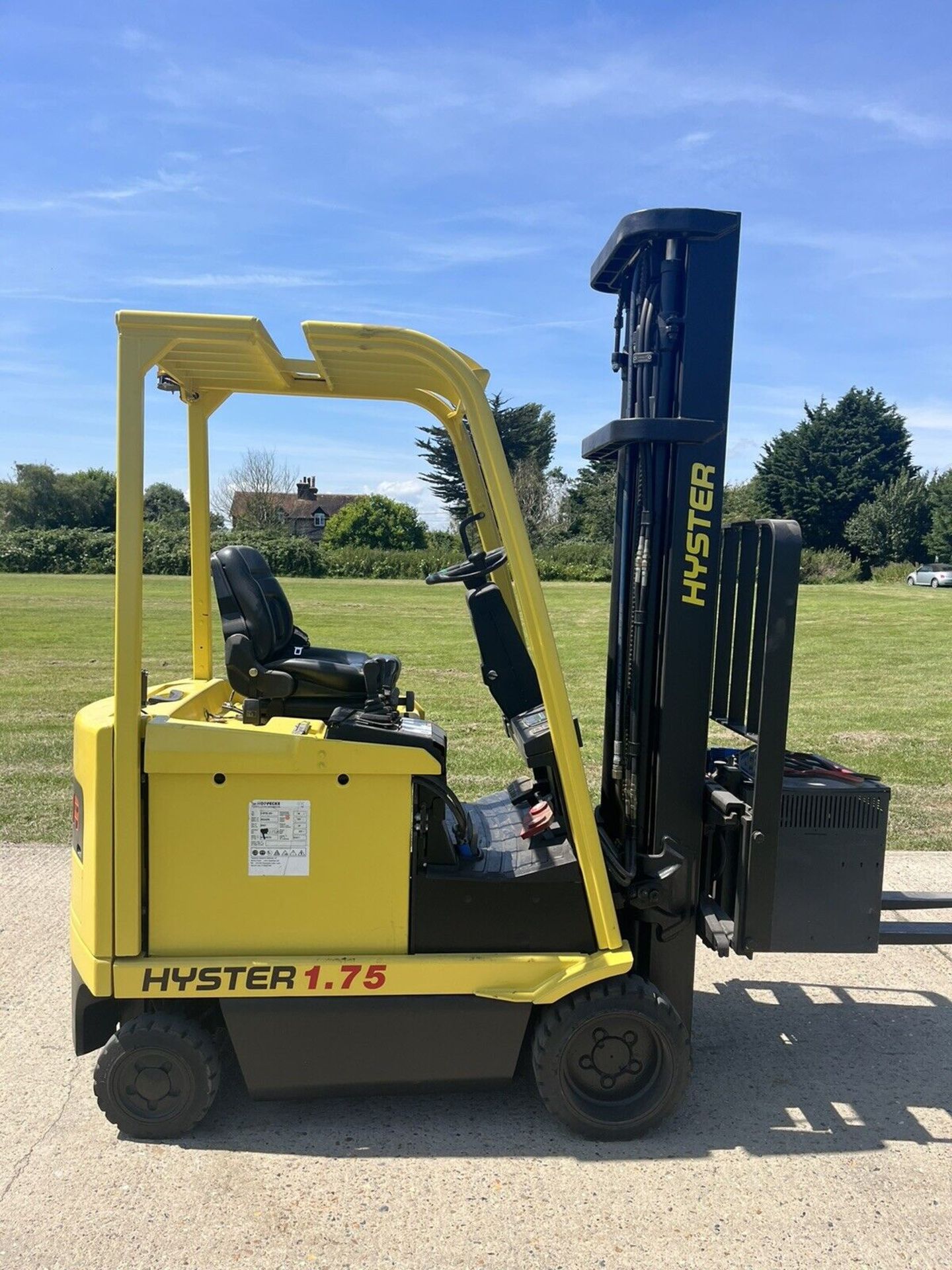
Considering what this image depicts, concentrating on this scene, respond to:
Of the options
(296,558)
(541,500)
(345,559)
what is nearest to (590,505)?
(541,500)

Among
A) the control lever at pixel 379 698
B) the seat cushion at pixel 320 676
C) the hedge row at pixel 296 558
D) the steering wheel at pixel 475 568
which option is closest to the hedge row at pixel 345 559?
the hedge row at pixel 296 558

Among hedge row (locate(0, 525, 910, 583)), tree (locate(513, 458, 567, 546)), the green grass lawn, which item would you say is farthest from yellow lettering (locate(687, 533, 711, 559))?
tree (locate(513, 458, 567, 546))

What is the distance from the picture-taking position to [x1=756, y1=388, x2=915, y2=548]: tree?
189 feet

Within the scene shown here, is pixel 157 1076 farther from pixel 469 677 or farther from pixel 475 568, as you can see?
pixel 469 677

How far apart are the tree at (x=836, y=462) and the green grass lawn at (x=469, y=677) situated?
83.6ft

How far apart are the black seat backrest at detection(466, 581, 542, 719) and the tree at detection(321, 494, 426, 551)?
1590 inches

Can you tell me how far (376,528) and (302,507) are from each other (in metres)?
21.6

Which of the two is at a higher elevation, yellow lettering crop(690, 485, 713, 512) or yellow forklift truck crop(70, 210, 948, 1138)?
yellow lettering crop(690, 485, 713, 512)

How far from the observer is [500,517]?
3025mm

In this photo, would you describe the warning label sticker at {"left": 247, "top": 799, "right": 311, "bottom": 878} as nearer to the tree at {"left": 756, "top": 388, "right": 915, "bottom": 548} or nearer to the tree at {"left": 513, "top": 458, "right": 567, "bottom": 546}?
the tree at {"left": 513, "top": 458, "right": 567, "bottom": 546}

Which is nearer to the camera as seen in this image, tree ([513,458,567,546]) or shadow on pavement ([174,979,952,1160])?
shadow on pavement ([174,979,952,1160])

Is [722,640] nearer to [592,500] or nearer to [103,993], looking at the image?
[103,993]

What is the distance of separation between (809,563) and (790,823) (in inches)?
1902

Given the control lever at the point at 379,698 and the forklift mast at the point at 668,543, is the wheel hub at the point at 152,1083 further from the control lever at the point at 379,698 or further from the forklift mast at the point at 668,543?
the forklift mast at the point at 668,543
